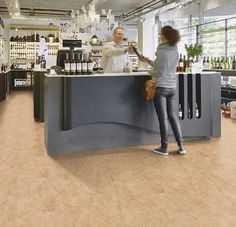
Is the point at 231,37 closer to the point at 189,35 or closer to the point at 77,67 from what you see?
the point at 189,35

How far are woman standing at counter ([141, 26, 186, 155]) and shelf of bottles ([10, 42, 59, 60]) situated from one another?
1247 cm

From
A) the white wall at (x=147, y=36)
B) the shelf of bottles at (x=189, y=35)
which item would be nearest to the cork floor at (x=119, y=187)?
the shelf of bottles at (x=189, y=35)

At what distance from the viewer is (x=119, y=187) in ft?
10.7

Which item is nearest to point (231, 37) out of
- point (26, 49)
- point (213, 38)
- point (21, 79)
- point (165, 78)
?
point (213, 38)

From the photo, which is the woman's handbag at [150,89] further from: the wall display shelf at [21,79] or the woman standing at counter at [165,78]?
the wall display shelf at [21,79]

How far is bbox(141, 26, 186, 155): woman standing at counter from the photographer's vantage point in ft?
→ 14.3

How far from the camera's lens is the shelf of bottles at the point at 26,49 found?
16.2 meters

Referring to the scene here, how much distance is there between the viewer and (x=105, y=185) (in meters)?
3.32

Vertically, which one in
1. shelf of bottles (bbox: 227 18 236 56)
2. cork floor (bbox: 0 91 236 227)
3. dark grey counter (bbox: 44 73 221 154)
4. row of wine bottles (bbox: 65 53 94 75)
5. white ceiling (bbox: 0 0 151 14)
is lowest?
cork floor (bbox: 0 91 236 227)

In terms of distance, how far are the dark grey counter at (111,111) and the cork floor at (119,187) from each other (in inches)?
8.8

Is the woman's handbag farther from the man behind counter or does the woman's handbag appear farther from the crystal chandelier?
the crystal chandelier

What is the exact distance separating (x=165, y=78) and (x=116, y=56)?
1.09 m

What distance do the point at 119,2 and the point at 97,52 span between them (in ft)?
10.6

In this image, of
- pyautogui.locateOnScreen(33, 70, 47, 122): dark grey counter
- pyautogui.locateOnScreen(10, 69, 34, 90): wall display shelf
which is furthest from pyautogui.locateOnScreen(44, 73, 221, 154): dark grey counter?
pyautogui.locateOnScreen(10, 69, 34, 90): wall display shelf
